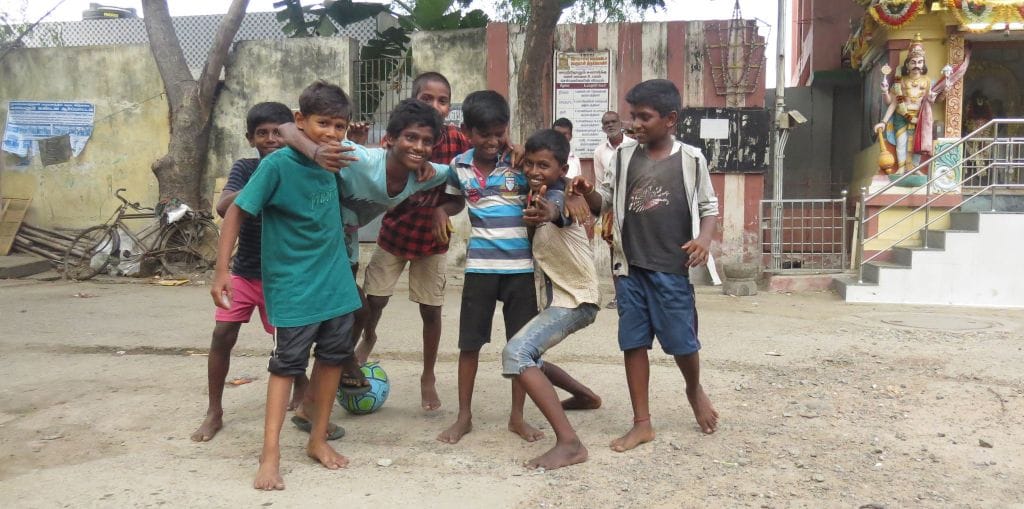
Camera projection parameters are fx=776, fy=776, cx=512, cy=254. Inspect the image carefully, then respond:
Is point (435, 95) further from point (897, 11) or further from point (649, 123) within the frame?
point (897, 11)

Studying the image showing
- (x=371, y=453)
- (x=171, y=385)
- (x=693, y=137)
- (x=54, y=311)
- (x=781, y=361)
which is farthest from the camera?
(x=693, y=137)

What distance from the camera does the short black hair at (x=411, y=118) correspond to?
→ 3.09 m

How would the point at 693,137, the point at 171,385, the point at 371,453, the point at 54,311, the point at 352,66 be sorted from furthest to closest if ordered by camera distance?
the point at 352,66, the point at 693,137, the point at 54,311, the point at 171,385, the point at 371,453

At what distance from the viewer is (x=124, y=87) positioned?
34.7 feet

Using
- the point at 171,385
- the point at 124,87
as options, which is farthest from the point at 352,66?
the point at 171,385

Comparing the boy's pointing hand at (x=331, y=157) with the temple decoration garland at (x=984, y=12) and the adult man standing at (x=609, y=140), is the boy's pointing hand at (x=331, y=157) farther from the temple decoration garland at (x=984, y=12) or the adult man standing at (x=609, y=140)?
the temple decoration garland at (x=984, y=12)

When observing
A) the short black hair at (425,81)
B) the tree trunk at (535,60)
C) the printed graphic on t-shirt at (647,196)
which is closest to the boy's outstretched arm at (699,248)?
the printed graphic on t-shirt at (647,196)

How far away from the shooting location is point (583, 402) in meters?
3.75

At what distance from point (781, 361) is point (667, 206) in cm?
205

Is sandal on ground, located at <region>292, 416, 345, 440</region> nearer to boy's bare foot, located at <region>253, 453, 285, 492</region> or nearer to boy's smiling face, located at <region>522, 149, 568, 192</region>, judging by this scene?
boy's bare foot, located at <region>253, 453, 285, 492</region>

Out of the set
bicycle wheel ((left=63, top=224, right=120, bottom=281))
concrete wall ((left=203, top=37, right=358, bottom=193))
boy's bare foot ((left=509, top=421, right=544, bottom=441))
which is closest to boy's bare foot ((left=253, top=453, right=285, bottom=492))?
boy's bare foot ((left=509, top=421, right=544, bottom=441))

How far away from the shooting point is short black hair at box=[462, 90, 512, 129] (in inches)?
125

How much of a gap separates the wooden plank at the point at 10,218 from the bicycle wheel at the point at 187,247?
266 cm

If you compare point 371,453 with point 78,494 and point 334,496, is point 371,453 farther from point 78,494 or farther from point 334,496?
point 78,494
